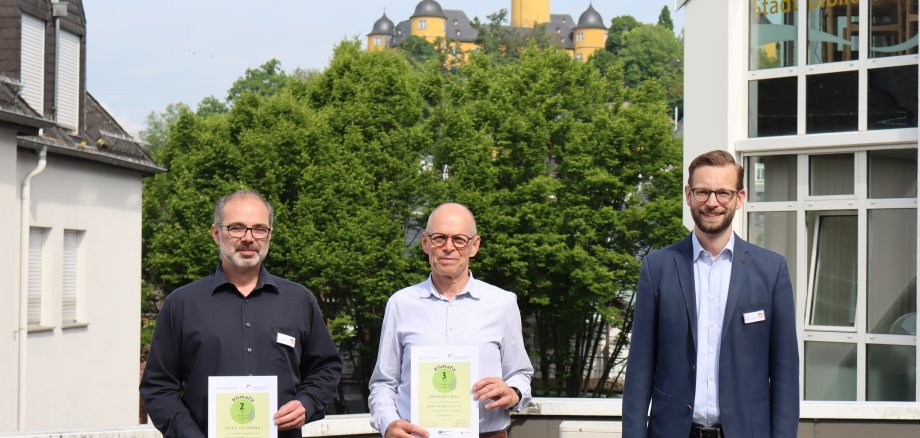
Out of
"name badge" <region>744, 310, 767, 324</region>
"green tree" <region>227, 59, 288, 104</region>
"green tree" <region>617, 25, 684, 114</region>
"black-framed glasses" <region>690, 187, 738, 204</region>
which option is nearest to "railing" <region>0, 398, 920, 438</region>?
"name badge" <region>744, 310, 767, 324</region>

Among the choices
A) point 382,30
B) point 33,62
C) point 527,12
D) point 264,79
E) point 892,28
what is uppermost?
point 527,12

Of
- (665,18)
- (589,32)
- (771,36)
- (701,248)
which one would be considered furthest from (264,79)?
(589,32)

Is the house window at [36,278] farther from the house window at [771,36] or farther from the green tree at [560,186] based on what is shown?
the green tree at [560,186]

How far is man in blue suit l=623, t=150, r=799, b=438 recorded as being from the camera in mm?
4438

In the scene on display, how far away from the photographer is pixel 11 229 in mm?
22422

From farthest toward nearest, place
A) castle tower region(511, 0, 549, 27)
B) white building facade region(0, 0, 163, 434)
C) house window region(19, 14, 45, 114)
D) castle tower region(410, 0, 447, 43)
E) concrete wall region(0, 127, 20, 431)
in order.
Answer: castle tower region(511, 0, 549, 27)
castle tower region(410, 0, 447, 43)
house window region(19, 14, 45, 114)
white building facade region(0, 0, 163, 434)
concrete wall region(0, 127, 20, 431)

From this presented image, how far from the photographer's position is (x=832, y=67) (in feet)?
55.6

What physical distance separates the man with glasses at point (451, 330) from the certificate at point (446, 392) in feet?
0.17

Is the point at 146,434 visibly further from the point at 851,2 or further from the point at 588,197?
the point at 588,197

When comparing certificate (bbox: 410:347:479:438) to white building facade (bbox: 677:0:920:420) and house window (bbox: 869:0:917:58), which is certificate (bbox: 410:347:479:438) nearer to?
white building facade (bbox: 677:0:920:420)

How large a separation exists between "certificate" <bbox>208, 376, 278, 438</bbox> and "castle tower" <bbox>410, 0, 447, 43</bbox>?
499ft

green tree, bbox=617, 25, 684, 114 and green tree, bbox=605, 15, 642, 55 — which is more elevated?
→ green tree, bbox=605, 15, 642, 55

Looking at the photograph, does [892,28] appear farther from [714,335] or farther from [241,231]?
[241,231]

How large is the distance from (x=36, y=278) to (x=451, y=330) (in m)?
21.2
